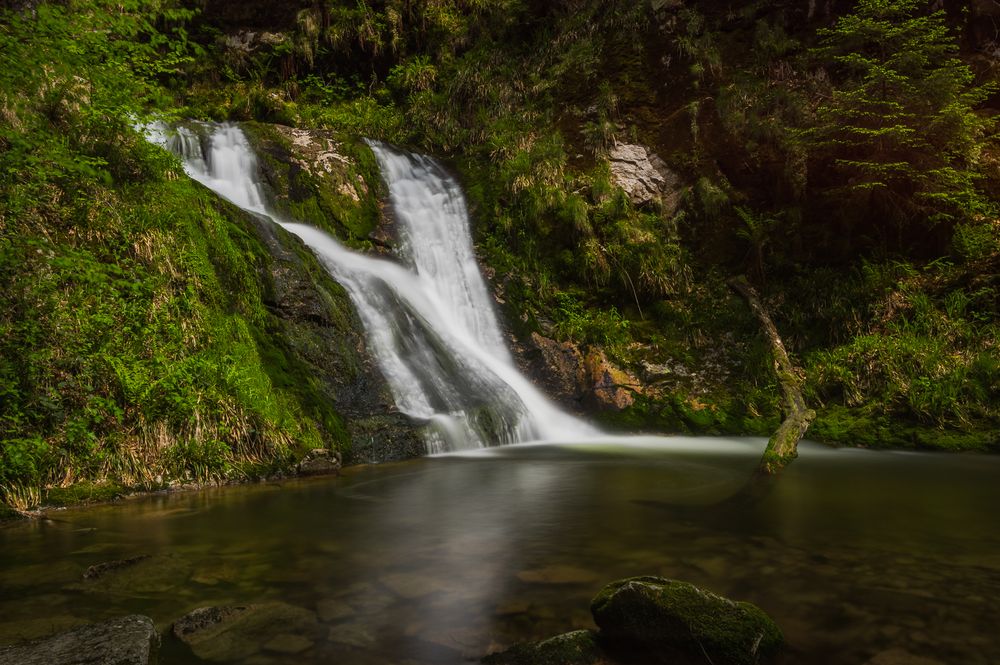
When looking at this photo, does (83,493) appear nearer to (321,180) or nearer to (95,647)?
(95,647)

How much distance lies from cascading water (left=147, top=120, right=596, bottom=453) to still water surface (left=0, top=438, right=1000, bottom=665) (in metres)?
2.11

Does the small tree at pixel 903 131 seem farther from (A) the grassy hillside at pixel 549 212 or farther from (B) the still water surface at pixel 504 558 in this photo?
(B) the still water surface at pixel 504 558

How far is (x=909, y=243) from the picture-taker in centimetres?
1053

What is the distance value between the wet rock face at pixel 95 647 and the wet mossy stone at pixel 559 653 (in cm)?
135

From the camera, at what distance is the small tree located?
31.6 ft

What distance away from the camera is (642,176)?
12.6 metres

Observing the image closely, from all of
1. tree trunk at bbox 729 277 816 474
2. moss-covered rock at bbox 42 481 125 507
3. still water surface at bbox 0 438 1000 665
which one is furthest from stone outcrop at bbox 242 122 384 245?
tree trunk at bbox 729 277 816 474

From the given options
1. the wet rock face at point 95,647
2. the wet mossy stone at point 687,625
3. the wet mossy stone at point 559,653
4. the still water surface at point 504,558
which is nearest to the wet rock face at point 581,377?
the still water surface at point 504,558

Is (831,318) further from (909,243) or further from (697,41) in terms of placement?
(697,41)

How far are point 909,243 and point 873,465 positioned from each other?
555 centimetres

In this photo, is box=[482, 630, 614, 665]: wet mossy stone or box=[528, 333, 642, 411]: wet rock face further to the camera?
box=[528, 333, 642, 411]: wet rock face

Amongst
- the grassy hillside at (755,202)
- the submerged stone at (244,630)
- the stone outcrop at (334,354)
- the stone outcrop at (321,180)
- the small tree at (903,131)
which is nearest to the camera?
the submerged stone at (244,630)

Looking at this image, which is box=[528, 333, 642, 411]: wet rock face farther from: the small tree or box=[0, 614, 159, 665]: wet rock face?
box=[0, 614, 159, 665]: wet rock face

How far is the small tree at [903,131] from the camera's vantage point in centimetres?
962
